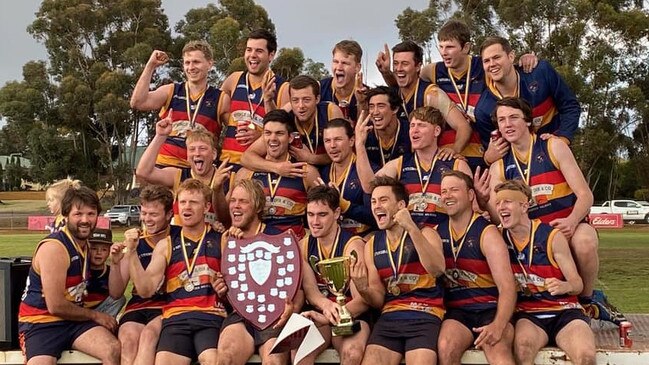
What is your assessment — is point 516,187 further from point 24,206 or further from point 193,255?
point 24,206

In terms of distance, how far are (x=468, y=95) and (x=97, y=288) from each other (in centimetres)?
330

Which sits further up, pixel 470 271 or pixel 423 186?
pixel 423 186

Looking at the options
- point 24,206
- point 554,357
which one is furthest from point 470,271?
point 24,206

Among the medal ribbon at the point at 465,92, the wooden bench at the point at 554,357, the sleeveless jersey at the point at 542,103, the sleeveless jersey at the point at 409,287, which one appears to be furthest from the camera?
the medal ribbon at the point at 465,92

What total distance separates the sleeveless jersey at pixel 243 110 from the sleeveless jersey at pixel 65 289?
1.84 m

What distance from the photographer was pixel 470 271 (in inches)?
187

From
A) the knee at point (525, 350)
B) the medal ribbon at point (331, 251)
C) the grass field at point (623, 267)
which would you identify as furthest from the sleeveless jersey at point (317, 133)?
the grass field at point (623, 267)

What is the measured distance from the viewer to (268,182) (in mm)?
5699

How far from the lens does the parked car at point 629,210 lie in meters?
37.1

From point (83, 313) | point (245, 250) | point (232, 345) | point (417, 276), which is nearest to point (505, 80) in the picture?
point (417, 276)

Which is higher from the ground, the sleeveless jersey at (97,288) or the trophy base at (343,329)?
the sleeveless jersey at (97,288)

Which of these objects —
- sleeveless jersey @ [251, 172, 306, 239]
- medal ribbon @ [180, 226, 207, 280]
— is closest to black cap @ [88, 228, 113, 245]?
medal ribbon @ [180, 226, 207, 280]

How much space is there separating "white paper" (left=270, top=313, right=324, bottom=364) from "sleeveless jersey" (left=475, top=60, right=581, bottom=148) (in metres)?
2.35

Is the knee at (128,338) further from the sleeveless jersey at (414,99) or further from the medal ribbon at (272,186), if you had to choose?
the sleeveless jersey at (414,99)
